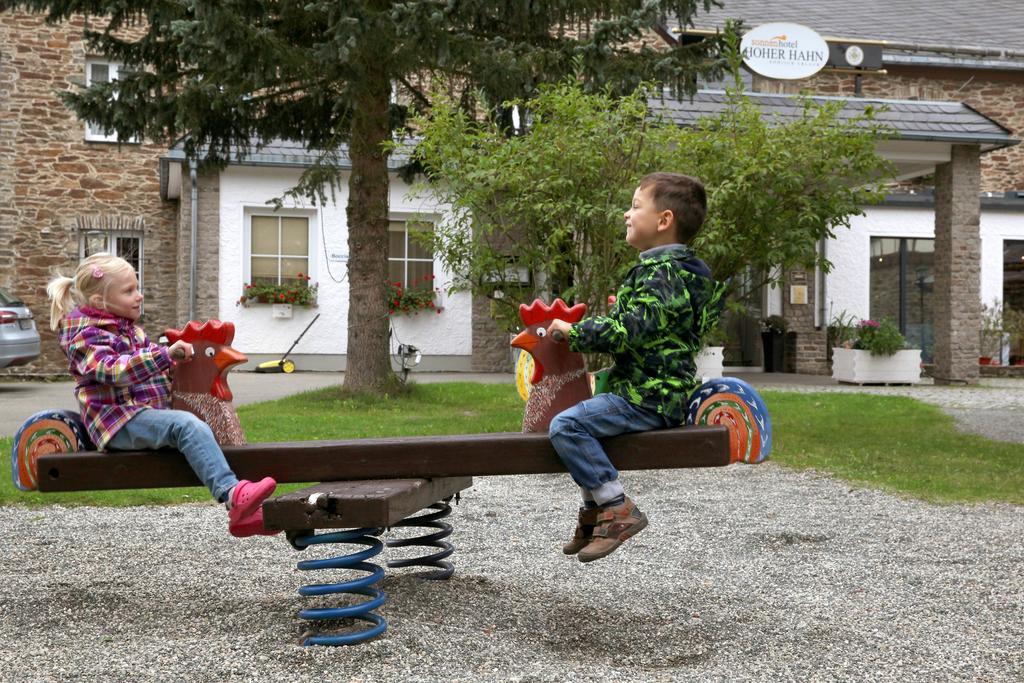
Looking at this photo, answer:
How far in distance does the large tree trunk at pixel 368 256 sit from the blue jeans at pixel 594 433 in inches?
348

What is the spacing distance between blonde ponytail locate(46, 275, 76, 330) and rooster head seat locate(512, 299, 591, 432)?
5.12 ft

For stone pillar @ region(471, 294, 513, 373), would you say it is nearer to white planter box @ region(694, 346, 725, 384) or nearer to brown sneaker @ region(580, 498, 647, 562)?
white planter box @ region(694, 346, 725, 384)

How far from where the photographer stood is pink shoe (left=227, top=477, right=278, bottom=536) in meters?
3.57

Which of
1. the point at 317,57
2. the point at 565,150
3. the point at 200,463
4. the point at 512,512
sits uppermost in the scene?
the point at 317,57

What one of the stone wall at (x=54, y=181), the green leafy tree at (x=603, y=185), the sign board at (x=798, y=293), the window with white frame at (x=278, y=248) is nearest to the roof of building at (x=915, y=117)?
the sign board at (x=798, y=293)

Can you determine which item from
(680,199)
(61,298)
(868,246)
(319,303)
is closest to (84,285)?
(61,298)

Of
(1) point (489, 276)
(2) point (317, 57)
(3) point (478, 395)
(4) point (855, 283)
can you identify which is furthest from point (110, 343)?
(4) point (855, 283)

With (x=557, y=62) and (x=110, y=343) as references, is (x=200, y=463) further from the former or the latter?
(x=557, y=62)

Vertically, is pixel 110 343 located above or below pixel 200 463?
above

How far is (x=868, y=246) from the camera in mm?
20531

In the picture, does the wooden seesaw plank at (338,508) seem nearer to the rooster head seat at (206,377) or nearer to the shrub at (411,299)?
the rooster head seat at (206,377)

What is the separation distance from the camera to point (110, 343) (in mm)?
3814

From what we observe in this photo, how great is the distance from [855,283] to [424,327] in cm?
796

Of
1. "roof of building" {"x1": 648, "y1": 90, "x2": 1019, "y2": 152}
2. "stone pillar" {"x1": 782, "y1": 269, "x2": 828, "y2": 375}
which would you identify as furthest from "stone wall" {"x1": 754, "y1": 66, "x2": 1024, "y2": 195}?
"roof of building" {"x1": 648, "y1": 90, "x2": 1019, "y2": 152}
